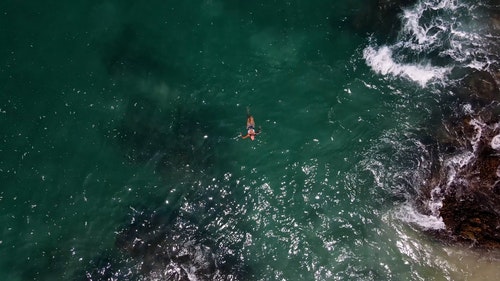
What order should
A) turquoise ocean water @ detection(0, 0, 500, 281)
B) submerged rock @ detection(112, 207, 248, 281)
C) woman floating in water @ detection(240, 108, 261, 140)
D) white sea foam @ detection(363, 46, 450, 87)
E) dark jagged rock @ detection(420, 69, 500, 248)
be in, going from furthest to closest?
1. woman floating in water @ detection(240, 108, 261, 140)
2. white sea foam @ detection(363, 46, 450, 87)
3. submerged rock @ detection(112, 207, 248, 281)
4. turquoise ocean water @ detection(0, 0, 500, 281)
5. dark jagged rock @ detection(420, 69, 500, 248)

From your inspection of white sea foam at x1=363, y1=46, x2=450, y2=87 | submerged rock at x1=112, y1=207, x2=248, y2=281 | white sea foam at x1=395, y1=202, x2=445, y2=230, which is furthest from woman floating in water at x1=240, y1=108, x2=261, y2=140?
white sea foam at x1=395, y1=202, x2=445, y2=230

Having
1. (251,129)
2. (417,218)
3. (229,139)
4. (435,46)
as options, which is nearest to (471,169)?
(417,218)

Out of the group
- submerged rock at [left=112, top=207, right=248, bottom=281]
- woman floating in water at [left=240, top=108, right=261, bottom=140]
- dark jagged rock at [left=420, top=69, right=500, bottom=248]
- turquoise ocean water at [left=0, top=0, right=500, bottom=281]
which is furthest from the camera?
woman floating in water at [left=240, top=108, right=261, bottom=140]

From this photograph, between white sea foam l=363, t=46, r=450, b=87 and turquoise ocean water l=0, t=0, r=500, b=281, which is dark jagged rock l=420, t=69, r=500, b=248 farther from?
white sea foam l=363, t=46, r=450, b=87

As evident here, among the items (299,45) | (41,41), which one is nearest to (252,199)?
(299,45)

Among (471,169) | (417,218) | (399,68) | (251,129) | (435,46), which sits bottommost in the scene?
(417,218)

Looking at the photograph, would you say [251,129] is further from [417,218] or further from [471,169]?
[471,169]

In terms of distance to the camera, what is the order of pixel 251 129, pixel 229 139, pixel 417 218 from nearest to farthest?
pixel 417 218 < pixel 251 129 < pixel 229 139
